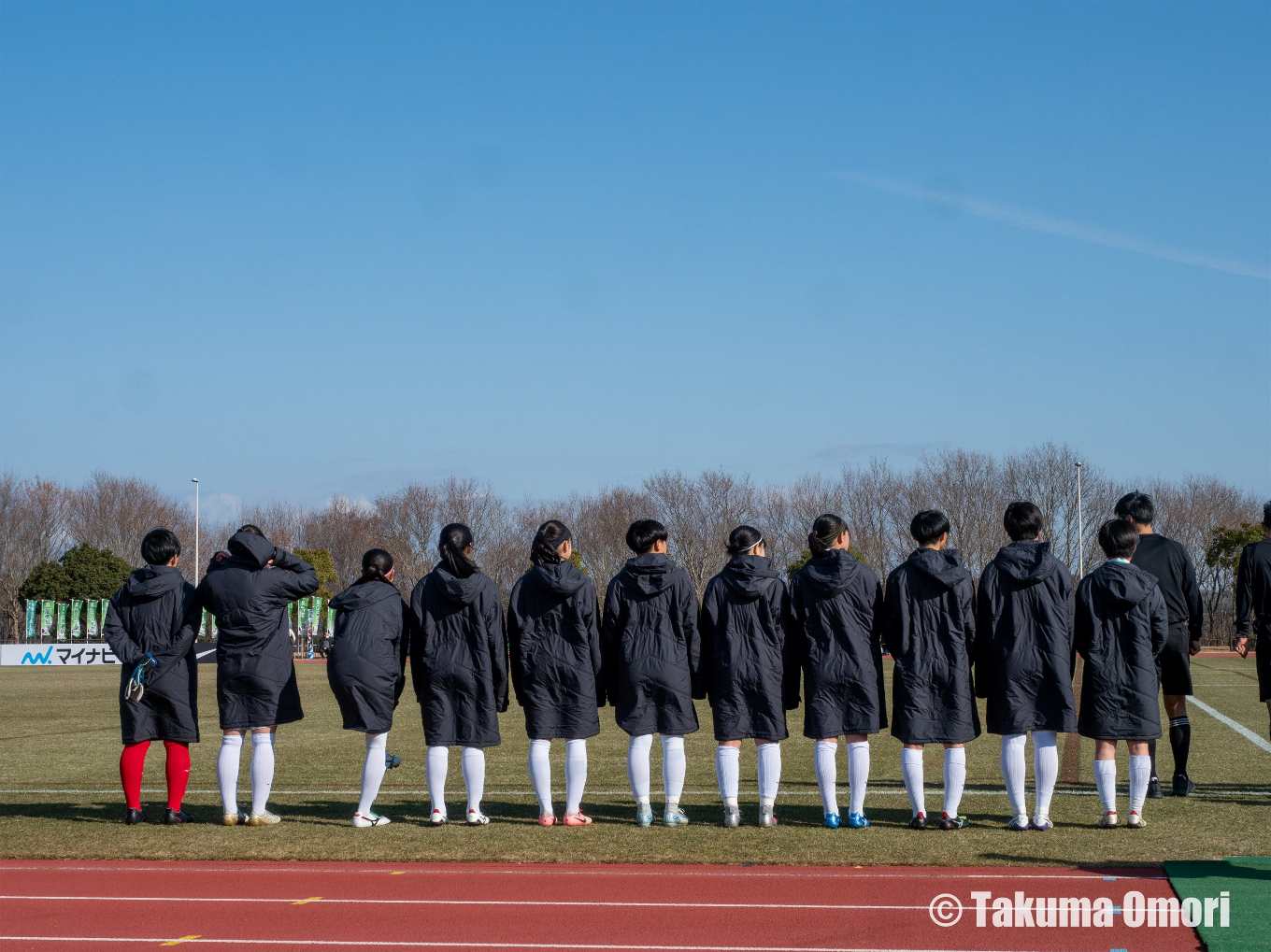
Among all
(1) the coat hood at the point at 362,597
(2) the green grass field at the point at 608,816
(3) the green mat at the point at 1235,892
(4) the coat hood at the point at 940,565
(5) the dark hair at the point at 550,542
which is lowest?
(2) the green grass field at the point at 608,816

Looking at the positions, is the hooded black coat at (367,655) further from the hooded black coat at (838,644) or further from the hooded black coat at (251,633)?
the hooded black coat at (838,644)

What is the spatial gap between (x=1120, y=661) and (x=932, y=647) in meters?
1.15

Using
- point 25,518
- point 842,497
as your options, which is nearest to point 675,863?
point 842,497

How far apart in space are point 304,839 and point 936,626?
407 cm

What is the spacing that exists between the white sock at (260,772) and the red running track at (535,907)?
1.05 m

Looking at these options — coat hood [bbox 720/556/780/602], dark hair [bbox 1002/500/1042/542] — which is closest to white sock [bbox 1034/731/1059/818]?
dark hair [bbox 1002/500/1042/542]

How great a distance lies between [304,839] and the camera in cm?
745

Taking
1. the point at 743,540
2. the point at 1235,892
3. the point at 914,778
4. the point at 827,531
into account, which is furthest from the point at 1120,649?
the point at 743,540

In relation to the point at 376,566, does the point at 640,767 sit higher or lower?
lower

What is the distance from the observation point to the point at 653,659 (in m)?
7.88

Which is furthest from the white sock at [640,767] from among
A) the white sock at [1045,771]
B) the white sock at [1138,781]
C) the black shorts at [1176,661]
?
the black shorts at [1176,661]

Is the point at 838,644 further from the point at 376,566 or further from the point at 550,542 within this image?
the point at 376,566

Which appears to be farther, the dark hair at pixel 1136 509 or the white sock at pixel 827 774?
the dark hair at pixel 1136 509

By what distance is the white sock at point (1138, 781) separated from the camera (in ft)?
24.2
